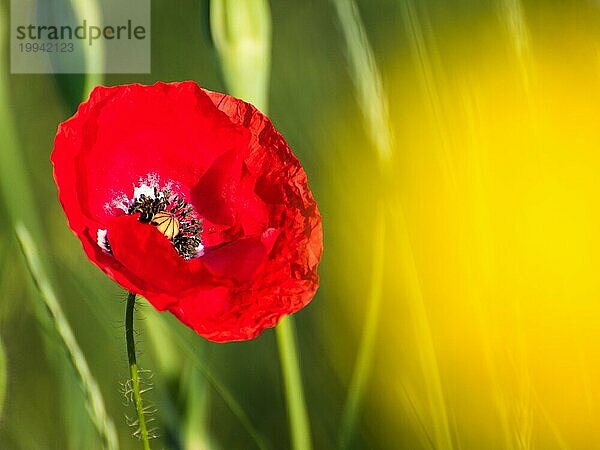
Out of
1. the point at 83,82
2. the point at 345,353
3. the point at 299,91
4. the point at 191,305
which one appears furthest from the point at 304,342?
the point at 83,82

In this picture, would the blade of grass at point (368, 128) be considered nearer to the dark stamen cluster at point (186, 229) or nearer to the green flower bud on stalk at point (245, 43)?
the green flower bud on stalk at point (245, 43)

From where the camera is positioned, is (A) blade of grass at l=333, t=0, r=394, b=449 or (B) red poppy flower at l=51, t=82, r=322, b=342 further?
(A) blade of grass at l=333, t=0, r=394, b=449

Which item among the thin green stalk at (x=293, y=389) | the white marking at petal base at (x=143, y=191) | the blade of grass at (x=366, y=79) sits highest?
the blade of grass at (x=366, y=79)

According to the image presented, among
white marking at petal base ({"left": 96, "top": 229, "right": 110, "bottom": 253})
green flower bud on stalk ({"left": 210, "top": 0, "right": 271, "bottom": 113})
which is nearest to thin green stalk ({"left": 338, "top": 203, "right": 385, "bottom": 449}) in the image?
green flower bud on stalk ({"left": 210, "top": 0, "right": 271, "bottom": 113})

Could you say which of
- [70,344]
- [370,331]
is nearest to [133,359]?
[70,344]

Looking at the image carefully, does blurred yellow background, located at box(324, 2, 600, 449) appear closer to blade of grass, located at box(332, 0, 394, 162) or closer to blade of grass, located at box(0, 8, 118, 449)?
blade of grass, located at box(332, 0, 394, 162)

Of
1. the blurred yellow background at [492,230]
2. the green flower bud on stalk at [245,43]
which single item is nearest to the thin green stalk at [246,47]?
the green flower bud on stalk at [245,43]
